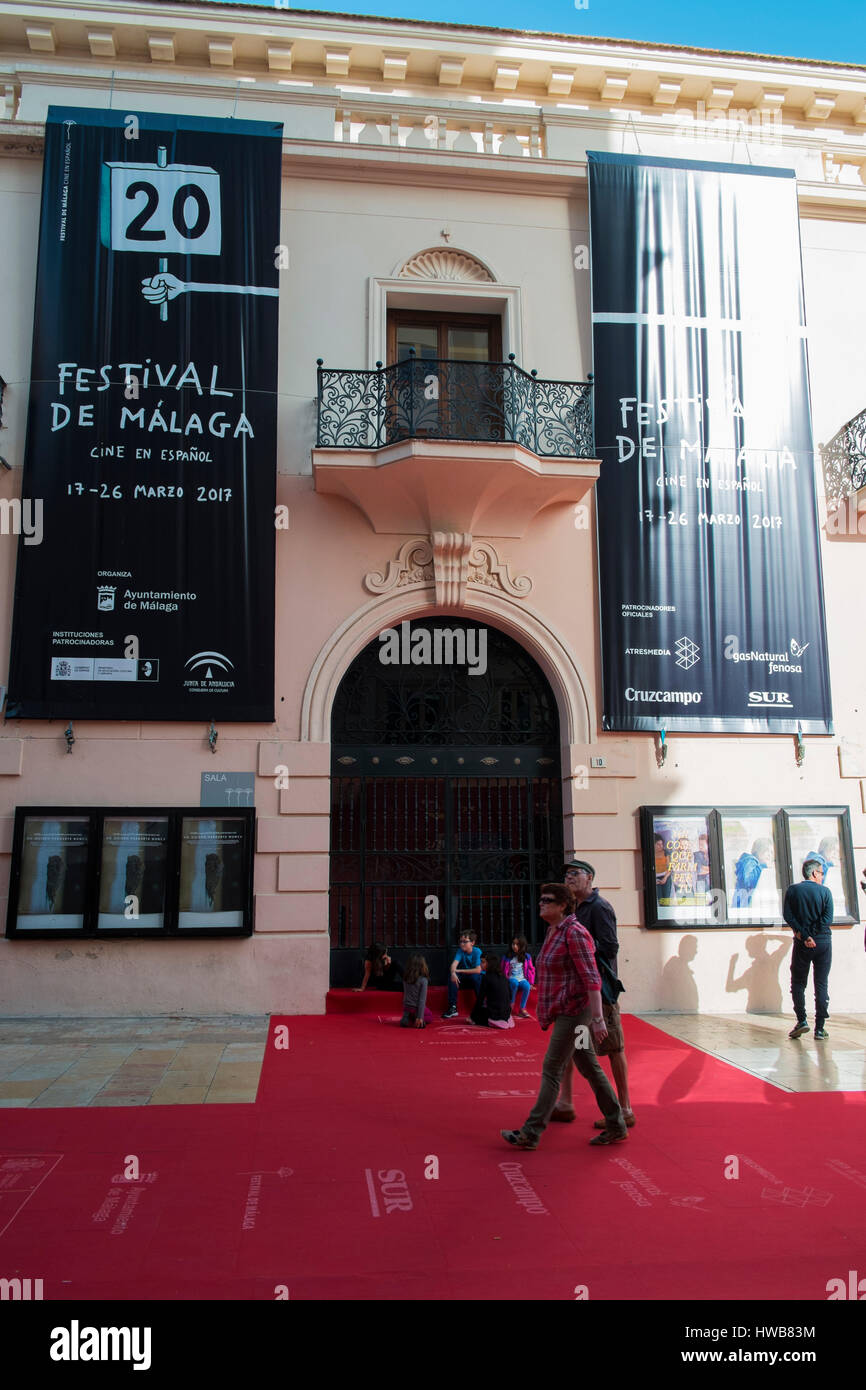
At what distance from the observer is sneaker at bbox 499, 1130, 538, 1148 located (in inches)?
243

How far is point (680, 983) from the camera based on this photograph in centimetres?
1144

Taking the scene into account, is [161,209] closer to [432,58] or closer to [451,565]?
[432,58]

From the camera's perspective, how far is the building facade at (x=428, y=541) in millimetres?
11117

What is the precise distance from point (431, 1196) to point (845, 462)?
36.6 feet

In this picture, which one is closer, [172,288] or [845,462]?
[172,288]

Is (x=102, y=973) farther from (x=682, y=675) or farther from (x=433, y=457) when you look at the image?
(x=682, y=675)

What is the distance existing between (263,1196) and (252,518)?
26.8ft

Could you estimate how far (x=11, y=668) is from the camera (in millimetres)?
10992

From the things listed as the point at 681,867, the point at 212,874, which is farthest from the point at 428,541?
→ the point at 681,867

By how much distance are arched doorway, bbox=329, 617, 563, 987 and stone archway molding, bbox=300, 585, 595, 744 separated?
31cm

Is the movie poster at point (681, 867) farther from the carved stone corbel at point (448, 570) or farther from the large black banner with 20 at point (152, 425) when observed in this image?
the large black banner with 20 at point (152, 425)

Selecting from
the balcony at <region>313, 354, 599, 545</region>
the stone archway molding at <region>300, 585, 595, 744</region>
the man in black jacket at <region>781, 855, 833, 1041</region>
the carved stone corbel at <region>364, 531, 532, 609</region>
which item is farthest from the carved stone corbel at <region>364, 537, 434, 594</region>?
the man in black jacket at <region>781, 855, 833, 1041</region>

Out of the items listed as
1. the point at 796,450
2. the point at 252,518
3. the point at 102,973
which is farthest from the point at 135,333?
the point at 796,450

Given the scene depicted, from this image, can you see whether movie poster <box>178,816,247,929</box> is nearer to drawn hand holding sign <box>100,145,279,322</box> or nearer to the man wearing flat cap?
the man wearing flat cap
